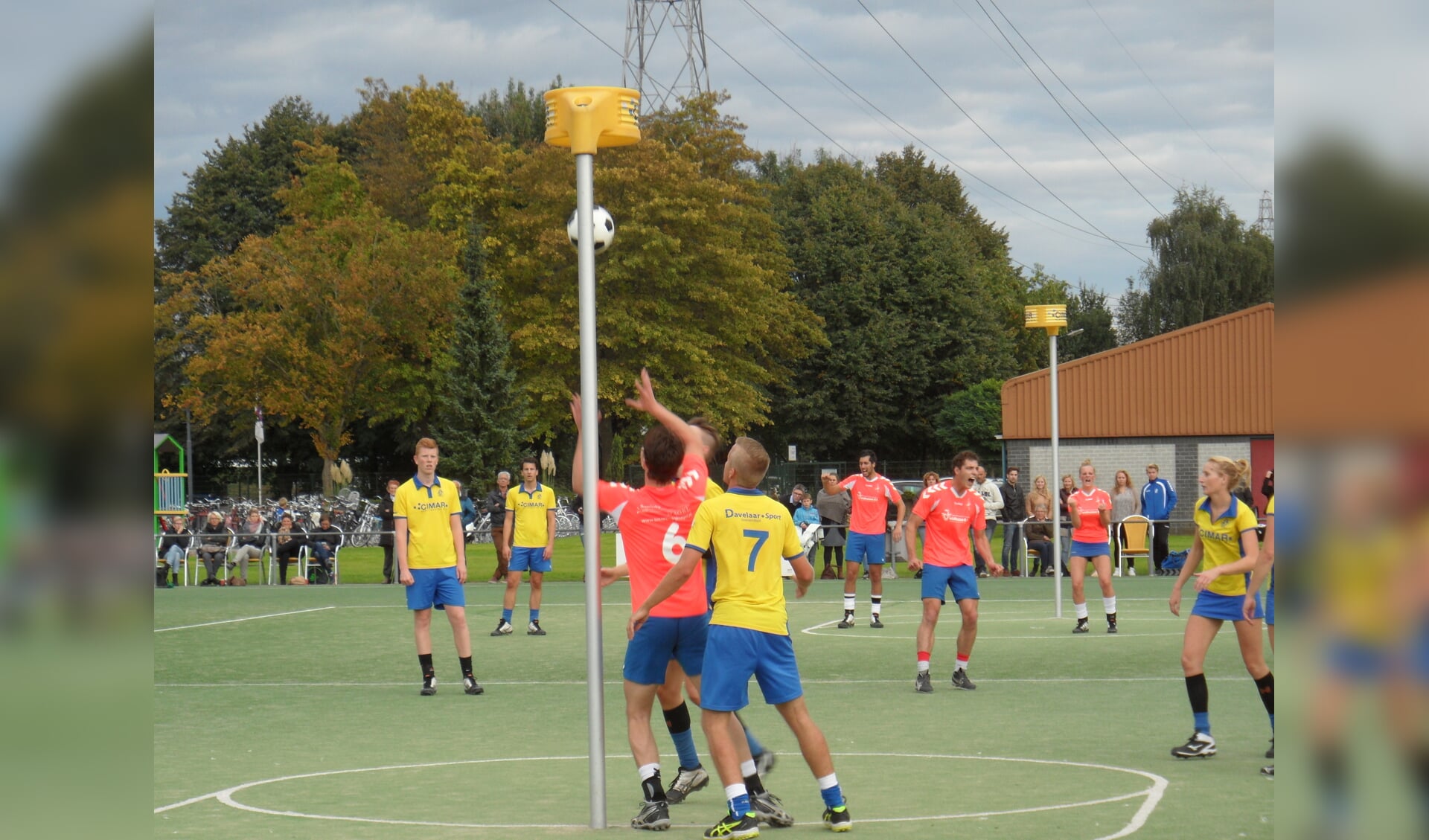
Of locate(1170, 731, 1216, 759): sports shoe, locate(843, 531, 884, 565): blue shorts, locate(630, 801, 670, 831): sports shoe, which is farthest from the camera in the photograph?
locate(843, 531, 884, 565): blue shorts

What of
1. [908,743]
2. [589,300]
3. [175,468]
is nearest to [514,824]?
[589,300]

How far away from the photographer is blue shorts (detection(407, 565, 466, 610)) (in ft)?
44.7

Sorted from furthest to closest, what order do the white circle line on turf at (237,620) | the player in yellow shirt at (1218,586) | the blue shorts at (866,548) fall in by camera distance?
the white circle line on turf at (237,620) → the blue shorts at (866,548) → the player in yellow shirt at (1218,586)

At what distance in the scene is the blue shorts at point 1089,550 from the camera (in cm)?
1797

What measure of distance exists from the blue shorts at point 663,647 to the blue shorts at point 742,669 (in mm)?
664

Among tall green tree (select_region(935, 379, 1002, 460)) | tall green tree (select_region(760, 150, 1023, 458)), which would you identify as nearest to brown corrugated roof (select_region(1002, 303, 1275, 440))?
tall green tree (select_region(935, 379, 1002, 460))

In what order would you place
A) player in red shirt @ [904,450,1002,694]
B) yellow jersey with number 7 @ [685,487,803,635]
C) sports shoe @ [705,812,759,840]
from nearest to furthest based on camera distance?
1. sports shoe @ [705,812,759,840]
2. yellow jersey with number 7 @ [685,487,803,635]
3. player in red shirt @ [904,450,1002,694]

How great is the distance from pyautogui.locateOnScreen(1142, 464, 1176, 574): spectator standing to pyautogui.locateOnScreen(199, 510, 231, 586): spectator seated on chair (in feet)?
58.3

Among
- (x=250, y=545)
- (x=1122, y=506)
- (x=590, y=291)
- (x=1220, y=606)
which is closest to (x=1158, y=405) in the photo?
(x=1122, y=506)

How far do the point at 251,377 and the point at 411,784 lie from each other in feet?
133

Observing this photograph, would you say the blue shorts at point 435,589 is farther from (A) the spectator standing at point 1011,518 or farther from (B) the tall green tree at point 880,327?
(B) the tall green tree at point 880,327

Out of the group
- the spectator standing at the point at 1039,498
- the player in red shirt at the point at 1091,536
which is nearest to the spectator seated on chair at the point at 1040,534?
the spectator standing at the point at 1039,498

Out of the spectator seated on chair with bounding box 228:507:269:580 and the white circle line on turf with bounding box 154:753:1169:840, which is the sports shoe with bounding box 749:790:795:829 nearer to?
the white circle line on turf with bounding box 154:753:1169:840
